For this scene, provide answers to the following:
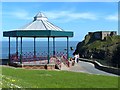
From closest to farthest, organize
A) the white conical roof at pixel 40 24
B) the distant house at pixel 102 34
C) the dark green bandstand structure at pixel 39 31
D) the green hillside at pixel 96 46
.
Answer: the dark green bandstand structure at pixel 39 31 → the white conical roof at pixel 40 24 → the green hillside at pixel 96 46 → the distant house at pixel 102 34

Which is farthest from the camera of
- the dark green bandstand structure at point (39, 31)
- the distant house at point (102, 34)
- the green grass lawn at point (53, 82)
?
the distant house at point (102, 34)

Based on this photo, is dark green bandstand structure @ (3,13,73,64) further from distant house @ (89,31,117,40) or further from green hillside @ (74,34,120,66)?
distant house @ (89,31,117,40)

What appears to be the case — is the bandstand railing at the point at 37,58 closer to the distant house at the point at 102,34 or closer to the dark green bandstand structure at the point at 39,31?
the dark green bandstand structure at the point at 39,31

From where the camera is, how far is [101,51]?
55781mm

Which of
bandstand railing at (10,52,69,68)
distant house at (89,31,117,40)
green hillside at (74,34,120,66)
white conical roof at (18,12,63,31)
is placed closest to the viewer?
white conical roof at (18,12,63,31)

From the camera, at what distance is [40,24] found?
3228 cm

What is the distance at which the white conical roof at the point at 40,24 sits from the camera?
103ft

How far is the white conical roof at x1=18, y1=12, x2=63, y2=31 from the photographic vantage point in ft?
103

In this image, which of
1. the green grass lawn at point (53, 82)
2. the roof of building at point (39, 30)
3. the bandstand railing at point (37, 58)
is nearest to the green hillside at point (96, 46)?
the bandstand railing at point (37, 58)

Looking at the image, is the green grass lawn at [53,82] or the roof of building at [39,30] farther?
the roof of building at [39,30]

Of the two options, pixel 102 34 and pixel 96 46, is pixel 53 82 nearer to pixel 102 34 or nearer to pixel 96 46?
pixel 96 46


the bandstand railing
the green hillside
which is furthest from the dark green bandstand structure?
the green hillside

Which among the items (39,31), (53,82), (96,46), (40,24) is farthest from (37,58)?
(96,46)

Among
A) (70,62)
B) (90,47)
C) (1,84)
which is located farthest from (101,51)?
(1,84)
